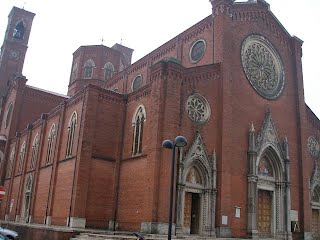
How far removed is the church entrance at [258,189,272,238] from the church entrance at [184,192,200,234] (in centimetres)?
538

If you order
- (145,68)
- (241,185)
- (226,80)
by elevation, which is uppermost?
(145,68)

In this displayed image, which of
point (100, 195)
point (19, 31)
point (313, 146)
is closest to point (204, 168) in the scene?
point (100, 195)

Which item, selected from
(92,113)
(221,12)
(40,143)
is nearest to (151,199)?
(92,113)

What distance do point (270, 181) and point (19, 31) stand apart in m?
40.1

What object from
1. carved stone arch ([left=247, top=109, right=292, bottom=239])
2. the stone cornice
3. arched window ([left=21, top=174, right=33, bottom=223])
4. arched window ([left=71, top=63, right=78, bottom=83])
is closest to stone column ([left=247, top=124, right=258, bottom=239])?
carved stone arch ([left=247, top=109, right=292, bottom=239])

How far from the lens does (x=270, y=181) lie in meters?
27.4

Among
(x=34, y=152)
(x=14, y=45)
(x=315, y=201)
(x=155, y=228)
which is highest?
(x=14, y=45)

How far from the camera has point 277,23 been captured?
103 ft

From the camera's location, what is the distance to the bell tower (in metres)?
49.6

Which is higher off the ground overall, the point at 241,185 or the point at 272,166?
the point at 272,166

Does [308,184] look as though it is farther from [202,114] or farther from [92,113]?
[92,113]

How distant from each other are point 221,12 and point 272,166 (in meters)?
11.8

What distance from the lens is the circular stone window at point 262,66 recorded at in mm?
28308

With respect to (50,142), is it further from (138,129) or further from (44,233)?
(44,233)
